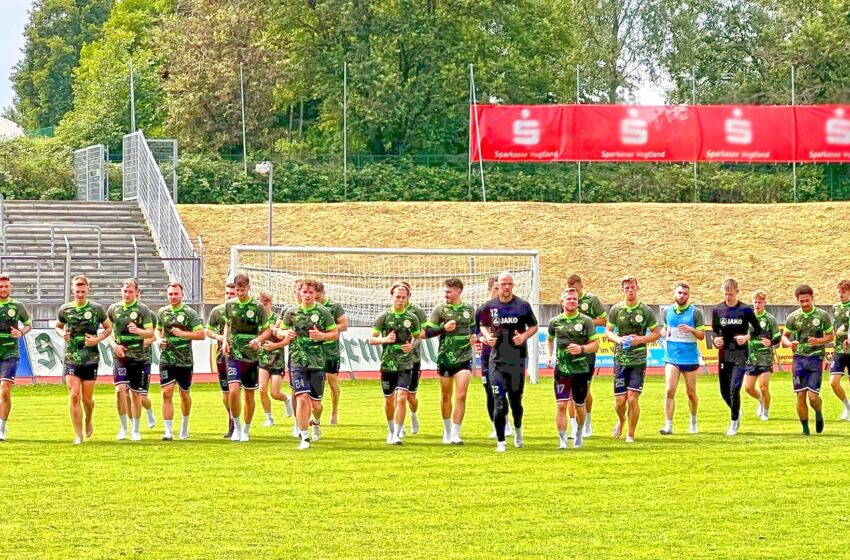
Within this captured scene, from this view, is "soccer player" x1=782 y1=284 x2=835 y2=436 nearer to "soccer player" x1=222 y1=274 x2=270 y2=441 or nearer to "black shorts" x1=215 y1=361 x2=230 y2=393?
"soccer player" x1=222 y1=274 x2=270 y2=441

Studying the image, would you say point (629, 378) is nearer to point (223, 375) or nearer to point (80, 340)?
point (223, 375)

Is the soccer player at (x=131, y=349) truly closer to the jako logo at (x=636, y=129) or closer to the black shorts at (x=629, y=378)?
the black shorts at (x=629, y=378)

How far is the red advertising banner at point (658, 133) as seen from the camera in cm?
4922

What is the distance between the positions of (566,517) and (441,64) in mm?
50715

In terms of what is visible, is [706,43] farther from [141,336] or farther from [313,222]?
[141,336]

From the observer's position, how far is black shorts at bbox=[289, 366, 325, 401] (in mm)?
17922

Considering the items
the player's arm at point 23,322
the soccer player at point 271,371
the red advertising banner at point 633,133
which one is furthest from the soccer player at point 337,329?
the red advertising banner at point 633,133

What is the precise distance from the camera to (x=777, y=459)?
1686cm

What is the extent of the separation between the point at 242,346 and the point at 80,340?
1.97m

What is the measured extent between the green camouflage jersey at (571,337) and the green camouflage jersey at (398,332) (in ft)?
5.67

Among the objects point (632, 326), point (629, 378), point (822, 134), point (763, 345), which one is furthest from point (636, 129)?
point (629, 378)

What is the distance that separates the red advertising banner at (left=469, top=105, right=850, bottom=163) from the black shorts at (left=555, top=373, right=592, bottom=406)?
104ft

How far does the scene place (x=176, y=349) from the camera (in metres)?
19.5

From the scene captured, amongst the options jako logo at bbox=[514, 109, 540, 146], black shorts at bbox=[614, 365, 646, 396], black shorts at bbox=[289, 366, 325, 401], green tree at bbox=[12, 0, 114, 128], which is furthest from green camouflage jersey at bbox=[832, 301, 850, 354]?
green tree at bbox=[12, 0, 114, 128]
